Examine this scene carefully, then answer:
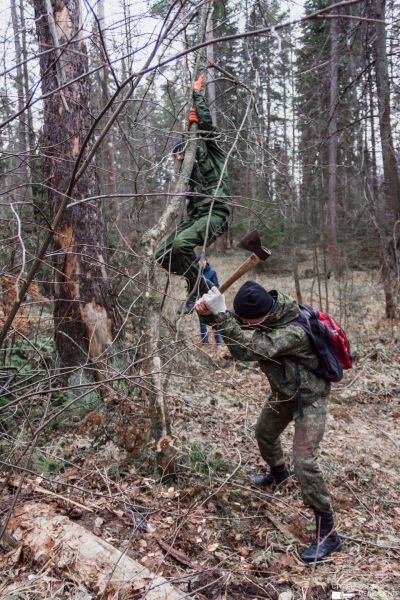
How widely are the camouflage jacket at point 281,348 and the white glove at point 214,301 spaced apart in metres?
0.06

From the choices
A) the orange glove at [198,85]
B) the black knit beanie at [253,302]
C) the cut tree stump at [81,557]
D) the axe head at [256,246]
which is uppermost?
the orange glove at [198,85]

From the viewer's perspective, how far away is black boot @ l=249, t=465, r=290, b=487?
4.23m

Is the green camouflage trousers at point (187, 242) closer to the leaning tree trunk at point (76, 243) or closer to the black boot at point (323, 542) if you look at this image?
the leaning tree trunk at point (76, 243)

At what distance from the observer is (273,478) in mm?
4250

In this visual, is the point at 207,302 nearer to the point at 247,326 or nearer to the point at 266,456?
the point at 247,326

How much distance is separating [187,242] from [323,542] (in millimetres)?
2959

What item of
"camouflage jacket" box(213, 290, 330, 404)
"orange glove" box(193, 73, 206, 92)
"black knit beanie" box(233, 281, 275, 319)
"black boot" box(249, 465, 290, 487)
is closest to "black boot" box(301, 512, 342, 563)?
"black boot" box(249, 465, 290, 487)

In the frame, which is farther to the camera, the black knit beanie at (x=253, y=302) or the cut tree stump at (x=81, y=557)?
the black knit beanie at (x=253, y=302)

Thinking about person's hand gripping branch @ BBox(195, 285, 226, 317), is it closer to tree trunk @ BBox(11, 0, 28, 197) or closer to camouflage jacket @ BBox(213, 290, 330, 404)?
camouflage jacket @ BBox(213, 290, 330, 404)

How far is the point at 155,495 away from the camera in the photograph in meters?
3.58

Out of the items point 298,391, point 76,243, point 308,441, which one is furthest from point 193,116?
point 308,441

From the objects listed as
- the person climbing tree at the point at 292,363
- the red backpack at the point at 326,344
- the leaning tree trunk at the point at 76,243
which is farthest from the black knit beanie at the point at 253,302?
the leaning tree trunk at the point at 76,243

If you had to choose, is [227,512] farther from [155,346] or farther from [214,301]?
[214,301]

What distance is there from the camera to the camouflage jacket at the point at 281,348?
A: 3486mm
